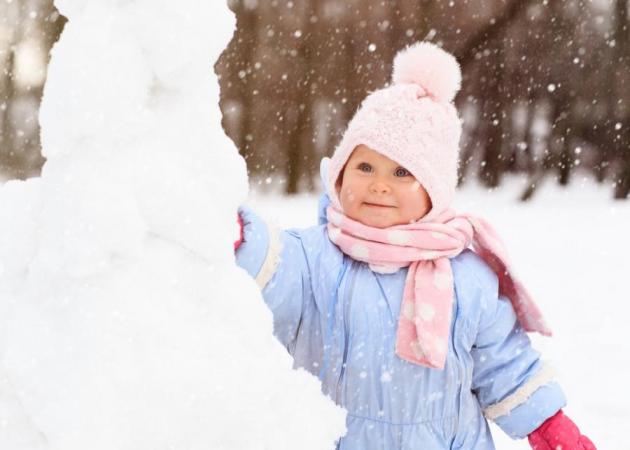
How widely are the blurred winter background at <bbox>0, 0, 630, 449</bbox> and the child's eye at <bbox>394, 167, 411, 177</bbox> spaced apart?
4627 mm

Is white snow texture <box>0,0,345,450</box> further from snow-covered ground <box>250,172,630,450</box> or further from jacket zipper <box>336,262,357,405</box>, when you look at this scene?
jacket zipper <box>336,262,357,405</box>

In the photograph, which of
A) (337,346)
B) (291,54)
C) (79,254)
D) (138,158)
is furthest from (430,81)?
(291,54)

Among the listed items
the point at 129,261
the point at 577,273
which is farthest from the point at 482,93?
the point at 129,261

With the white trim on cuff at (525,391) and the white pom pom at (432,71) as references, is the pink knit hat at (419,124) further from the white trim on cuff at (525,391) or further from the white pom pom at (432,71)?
the white trim on cuff at (525,391)

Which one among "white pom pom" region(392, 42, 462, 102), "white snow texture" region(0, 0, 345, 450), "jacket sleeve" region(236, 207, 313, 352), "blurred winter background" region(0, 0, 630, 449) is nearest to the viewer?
"white snow texture" region(0, 0, 345, 450)

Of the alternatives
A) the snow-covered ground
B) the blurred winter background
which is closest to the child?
the snow-covered ground

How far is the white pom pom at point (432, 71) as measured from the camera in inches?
75.8

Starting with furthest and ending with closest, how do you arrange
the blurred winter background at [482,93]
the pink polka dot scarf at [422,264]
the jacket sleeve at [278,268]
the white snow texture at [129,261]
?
the blurred winter background at [482,93] < the pink polka dot scarf at [422,264] < the jacket sleeve at [278,268] < the white snow texture at [129,261]

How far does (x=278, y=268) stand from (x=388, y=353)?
1.12 ft

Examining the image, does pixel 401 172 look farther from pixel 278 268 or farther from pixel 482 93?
pixel 482 93

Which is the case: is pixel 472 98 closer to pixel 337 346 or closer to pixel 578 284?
pixel 578 284

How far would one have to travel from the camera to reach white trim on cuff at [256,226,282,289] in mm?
1669

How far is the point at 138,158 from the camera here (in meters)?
1.10

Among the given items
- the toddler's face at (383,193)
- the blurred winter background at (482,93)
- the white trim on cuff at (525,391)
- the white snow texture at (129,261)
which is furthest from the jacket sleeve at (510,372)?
the blurred winter background at (482,93)
